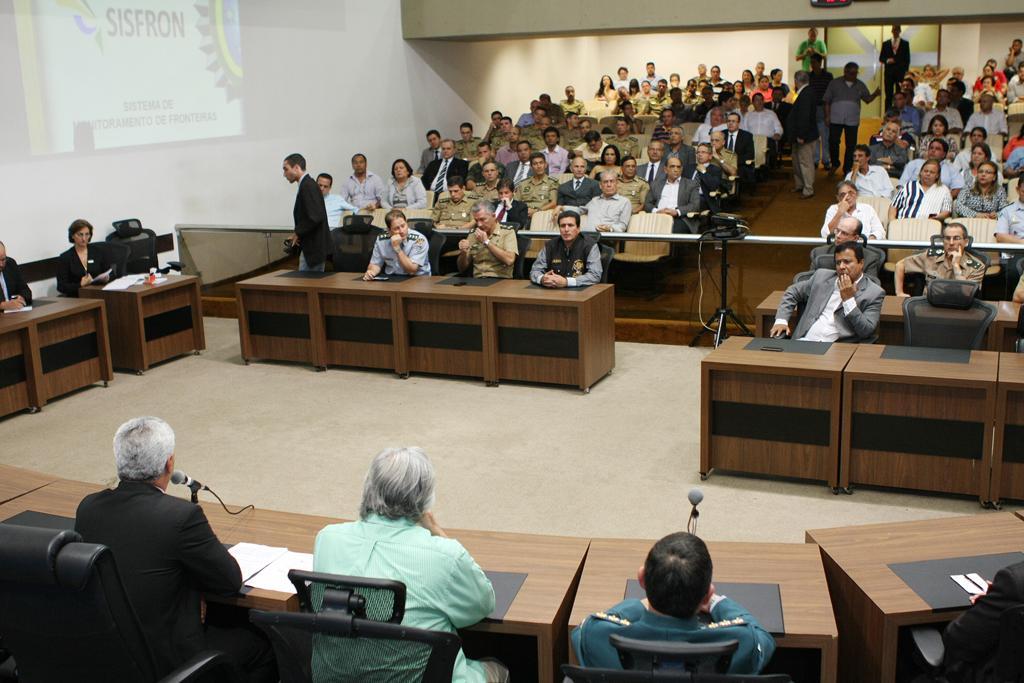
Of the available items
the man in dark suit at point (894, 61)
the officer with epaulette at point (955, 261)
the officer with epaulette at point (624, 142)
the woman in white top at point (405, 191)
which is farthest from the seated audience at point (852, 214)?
the man in dark suit at point (894, 61)

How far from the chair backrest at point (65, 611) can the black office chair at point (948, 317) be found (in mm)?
4481

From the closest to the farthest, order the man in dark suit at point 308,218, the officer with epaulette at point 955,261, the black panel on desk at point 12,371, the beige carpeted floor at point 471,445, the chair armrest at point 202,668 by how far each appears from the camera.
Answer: the chair armrest at point 202,668 < the beige carpeted floor at point 471,445 < the officer with epaulette at point 955,261 < the black panel on desk at point 12,371 < the man in dark suit at point 308,218

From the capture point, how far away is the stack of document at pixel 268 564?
3.11 meters

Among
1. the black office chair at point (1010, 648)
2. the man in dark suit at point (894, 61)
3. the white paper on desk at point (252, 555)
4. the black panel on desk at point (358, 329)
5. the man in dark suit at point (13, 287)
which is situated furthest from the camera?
the man in dark suit at point (894, 61)

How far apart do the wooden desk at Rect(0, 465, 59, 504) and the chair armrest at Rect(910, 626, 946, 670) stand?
9.98ft

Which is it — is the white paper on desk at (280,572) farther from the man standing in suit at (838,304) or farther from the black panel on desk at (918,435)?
the man standing in suit at (838,304)

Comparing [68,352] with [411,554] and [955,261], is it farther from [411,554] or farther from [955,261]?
[955,261]

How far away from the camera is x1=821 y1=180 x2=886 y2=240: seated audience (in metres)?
7.87

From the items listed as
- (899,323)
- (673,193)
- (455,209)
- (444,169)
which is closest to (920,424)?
(899,323)

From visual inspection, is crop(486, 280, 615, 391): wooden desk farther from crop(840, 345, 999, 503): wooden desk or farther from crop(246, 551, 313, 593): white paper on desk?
crop(246, 551, 313, 593): white paper on desk

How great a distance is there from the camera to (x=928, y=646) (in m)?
2.83

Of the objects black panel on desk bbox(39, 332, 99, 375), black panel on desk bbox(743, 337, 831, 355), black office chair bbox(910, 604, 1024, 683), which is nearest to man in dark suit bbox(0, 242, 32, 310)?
black panel on desk bbox(39, 332, 99, 375)

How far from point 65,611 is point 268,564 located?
2.86 ft

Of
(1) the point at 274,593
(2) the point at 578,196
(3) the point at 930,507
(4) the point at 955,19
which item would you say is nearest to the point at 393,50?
(2) the point at 578,196
